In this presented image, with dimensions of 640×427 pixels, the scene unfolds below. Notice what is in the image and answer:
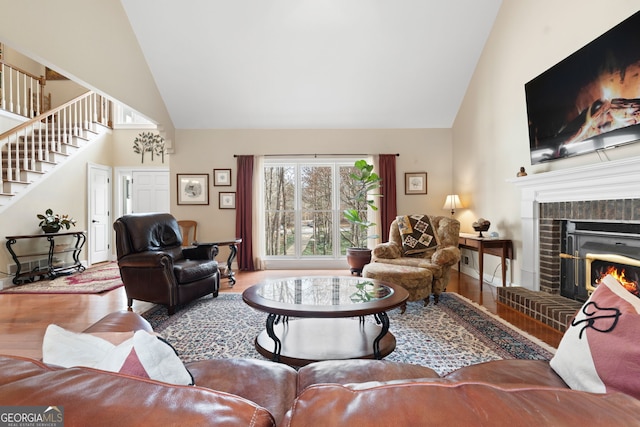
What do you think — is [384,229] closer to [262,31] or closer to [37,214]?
[262,31]

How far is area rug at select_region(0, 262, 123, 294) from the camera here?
4.28 m

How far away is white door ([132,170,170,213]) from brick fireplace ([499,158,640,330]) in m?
6.70

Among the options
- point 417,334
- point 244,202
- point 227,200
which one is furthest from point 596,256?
point 227,200

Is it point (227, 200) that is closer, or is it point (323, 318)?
point (323, 318)

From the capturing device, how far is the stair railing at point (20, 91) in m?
5.40

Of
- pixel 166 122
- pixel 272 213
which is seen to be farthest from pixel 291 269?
pixel 166 122

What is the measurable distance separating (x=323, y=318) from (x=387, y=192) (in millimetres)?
3777

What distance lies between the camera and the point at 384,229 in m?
5.77

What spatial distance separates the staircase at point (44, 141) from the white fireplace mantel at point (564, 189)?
261 inches

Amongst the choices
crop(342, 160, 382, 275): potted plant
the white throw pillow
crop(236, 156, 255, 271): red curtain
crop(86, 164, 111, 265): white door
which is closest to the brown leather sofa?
the white throw pillow

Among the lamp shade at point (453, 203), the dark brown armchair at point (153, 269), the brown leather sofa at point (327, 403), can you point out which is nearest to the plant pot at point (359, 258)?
the lamp shade at point (453, 203)

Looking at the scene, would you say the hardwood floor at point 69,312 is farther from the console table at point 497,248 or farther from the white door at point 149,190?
the white door at point 149,190

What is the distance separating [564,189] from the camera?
125 inches

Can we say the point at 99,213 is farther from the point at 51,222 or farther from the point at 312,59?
the point at 312,59
